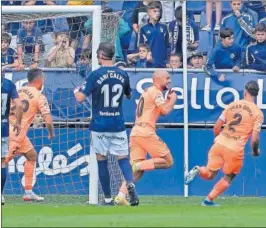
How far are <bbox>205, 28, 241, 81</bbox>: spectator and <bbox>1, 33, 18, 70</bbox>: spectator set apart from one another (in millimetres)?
3159

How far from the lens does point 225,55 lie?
1947 cm

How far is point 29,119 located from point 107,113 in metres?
1.95

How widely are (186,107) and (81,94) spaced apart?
3954 millimetres

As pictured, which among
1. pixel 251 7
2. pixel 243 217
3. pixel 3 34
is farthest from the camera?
pixel 251 7

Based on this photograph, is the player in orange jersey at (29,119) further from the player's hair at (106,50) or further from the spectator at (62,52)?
the player's hair at (106,50)

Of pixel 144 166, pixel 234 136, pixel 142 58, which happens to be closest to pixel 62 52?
pixel 142 58

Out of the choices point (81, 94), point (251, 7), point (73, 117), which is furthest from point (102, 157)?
point (251, 7)

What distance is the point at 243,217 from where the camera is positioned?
13227 mm

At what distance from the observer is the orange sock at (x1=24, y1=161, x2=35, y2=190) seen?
1730 centimetres

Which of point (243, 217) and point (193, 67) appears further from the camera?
point (193, 67)

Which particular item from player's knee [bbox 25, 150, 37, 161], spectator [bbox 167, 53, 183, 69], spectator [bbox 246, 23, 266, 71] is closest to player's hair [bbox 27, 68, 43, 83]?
player's knee [bbox 25, 150, 37, 161]

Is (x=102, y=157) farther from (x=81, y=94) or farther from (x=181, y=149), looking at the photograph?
(x=181, y=149)

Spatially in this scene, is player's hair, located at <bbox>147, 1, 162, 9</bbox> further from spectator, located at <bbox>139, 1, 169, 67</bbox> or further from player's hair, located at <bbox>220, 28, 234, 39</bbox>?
player's hair, located at <bbox>220, 28, 234, 39</bbox>

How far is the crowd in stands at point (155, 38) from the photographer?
18.6 m
